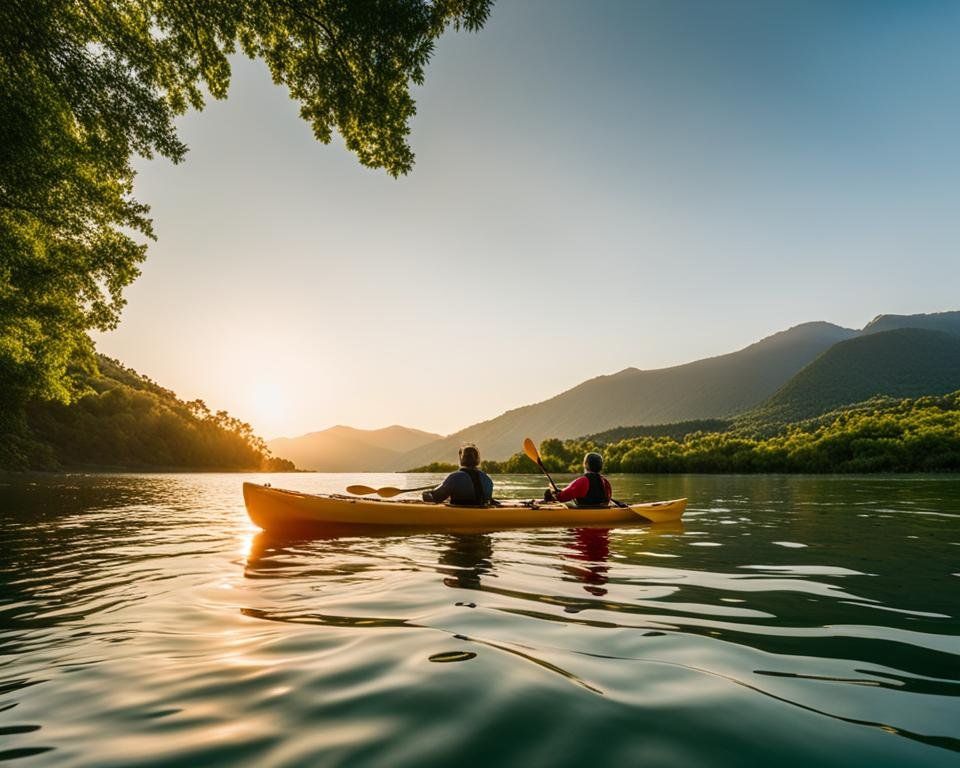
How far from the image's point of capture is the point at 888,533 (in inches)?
400

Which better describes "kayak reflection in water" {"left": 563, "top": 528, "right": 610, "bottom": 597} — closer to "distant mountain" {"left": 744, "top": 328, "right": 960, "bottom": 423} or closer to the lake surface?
the lake surface

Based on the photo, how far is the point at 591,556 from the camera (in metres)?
8.27

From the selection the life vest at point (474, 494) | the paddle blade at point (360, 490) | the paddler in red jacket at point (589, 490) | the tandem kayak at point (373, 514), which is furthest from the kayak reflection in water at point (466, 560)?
the paddler in red jacket at point (589, 490)

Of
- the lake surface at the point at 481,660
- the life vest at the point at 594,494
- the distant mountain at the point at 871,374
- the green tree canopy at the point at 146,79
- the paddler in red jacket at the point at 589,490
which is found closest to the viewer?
the lake surface at the point at 481,660

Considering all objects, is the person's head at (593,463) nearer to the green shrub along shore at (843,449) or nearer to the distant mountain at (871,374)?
the green shrub along shore at (843,449)

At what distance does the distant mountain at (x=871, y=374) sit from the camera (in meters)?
106

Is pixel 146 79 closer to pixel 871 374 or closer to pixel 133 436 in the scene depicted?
pixel 133 436

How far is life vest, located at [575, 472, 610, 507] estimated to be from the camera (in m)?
12.3

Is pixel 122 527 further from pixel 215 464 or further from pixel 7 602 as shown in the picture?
pixel 215 464

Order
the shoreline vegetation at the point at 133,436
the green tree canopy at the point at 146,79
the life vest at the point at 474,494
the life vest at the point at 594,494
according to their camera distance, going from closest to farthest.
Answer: the green tree canopy at the point at 146,79 < the life vest at the point at 474,494 < the life vest at the point at 594,494 < the shoreline vegetation at the point at 133,436

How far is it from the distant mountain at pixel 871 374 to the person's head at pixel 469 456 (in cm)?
10972

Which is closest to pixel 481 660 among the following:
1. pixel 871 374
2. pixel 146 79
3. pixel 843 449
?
pixel 146 79

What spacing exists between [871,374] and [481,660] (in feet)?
461

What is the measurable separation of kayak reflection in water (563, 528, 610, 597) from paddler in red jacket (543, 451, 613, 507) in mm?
734
